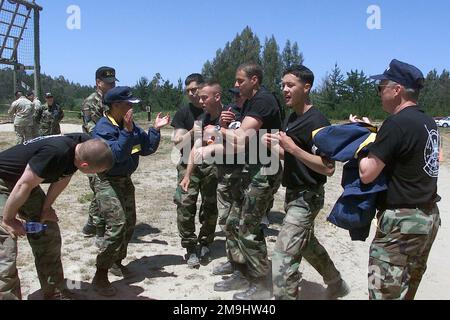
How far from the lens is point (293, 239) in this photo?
3602 mm

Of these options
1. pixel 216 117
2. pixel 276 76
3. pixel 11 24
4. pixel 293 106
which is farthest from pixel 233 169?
pixel 276 76

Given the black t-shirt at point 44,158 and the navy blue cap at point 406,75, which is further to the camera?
the black t-shirt at point 44,158

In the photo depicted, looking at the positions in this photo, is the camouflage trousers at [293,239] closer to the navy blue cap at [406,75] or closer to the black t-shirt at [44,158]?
the navy blue cap at [406,75]

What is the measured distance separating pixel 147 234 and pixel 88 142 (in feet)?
10.8

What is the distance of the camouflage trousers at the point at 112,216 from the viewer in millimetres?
4309

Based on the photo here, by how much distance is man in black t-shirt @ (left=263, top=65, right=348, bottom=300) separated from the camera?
140 inches

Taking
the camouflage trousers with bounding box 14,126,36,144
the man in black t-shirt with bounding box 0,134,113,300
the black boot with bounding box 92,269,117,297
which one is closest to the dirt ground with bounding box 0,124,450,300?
the black boot with bounding box 92,269,117,297

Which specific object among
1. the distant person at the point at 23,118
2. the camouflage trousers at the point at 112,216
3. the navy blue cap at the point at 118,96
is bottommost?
the camouflage trousers at the point at 112,216

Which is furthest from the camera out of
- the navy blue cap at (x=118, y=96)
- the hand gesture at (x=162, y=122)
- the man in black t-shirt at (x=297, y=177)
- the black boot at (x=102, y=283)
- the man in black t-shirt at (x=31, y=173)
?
the hand gesture at (x=162, y=122)

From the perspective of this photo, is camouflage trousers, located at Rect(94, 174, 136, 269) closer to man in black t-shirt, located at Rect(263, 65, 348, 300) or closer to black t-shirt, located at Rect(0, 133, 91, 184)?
black t-shirt, located at Rect(0, 133, 91, 184)

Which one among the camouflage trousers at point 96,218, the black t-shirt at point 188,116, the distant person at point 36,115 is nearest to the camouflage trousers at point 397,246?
the black t-shirt at point 188,116

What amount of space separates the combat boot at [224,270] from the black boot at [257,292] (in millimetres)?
647

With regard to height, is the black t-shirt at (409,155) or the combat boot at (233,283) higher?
the black t-shirt at (409,155)

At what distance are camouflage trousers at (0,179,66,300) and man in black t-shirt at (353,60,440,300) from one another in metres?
2.70
